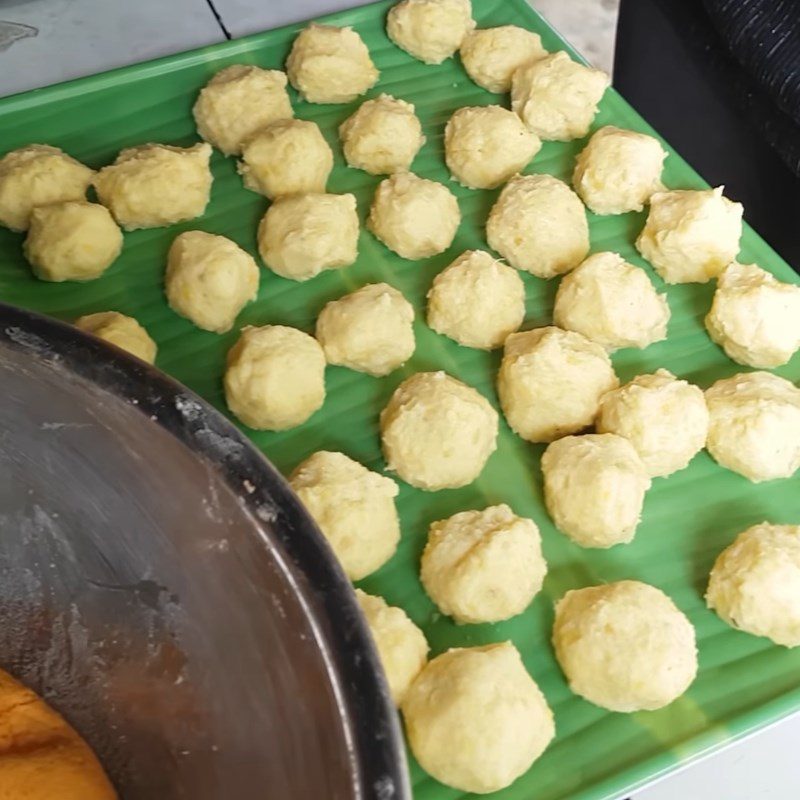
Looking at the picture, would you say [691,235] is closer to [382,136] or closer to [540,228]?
[540,228]

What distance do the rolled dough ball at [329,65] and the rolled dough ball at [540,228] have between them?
0.32 meters

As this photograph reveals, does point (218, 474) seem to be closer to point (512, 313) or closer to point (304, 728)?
point (304, 728)

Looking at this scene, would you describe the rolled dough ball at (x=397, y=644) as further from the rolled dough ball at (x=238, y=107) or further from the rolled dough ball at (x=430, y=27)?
the rolled dough ball at (x=430, y=27)

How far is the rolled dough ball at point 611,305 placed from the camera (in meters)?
1.20

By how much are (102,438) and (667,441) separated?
2.30 ft

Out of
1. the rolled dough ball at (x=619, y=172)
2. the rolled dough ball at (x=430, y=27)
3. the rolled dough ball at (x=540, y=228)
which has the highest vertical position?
the rolled dough ball at (x=430, y=27)

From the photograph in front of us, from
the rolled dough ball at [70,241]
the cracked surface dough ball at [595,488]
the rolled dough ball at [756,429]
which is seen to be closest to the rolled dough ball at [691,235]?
the rolled dough ball at [756,429]

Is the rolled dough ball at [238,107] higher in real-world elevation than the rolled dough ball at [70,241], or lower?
higher

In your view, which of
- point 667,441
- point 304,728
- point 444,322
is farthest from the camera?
point 444,322

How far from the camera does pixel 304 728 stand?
0.58 m

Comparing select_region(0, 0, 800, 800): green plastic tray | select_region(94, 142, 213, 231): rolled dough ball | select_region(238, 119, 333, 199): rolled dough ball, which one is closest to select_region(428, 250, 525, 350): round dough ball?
select_region(0, 0, 800, 800): green plastic tray

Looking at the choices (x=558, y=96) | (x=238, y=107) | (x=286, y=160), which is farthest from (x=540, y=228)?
(x=238, y=107)

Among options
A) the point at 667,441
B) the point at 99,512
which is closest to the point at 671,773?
the point at 667,441

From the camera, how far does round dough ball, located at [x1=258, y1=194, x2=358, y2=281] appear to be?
1234 mm
